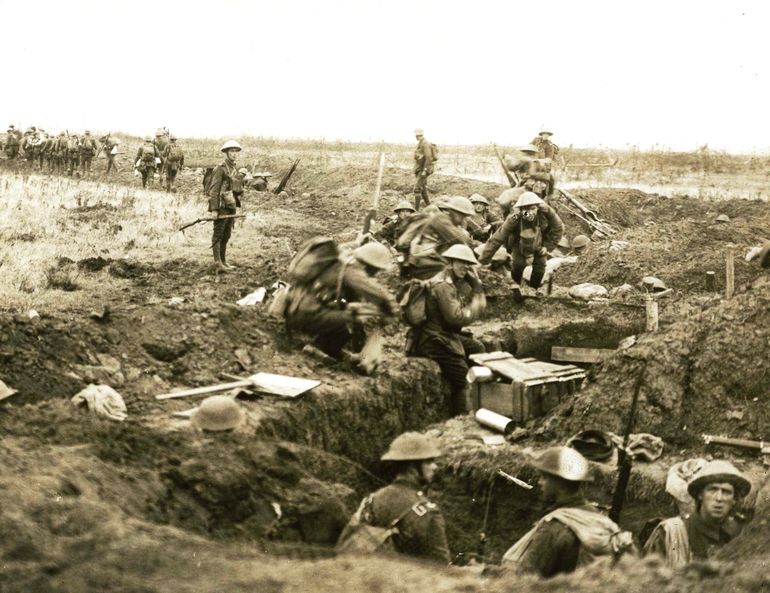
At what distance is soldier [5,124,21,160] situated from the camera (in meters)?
31.1

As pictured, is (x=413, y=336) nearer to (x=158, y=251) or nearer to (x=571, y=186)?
(x=158, y=251)

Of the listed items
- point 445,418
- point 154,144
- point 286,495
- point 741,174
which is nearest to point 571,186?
point 741,174

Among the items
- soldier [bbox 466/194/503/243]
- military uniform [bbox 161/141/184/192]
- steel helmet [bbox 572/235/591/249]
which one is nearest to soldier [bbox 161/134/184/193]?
military uniform [bbox 161/141/184/192]

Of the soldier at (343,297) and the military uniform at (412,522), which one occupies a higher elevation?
the soldier at (343,297)

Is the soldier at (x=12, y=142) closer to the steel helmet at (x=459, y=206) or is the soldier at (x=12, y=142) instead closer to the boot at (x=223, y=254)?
the boot at (x=223, y=254)

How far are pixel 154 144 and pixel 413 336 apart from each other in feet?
60.2

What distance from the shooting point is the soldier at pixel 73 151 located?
99.9 ft

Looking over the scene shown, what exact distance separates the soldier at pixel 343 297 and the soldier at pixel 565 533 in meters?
3.78

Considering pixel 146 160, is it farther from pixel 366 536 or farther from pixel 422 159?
pixel 366 536

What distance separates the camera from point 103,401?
22.6 ft

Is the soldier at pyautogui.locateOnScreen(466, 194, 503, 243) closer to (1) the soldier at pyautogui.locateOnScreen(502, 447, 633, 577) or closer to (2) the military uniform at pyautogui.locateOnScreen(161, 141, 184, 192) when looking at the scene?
(1) the soldier at pyautogui.locateOnScreen(502, 447, 633, 577)

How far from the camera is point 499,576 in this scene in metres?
4.26

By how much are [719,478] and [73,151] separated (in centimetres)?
2932

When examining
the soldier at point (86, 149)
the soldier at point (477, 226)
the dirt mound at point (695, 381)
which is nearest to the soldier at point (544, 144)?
the soldier at point (477, 226)
